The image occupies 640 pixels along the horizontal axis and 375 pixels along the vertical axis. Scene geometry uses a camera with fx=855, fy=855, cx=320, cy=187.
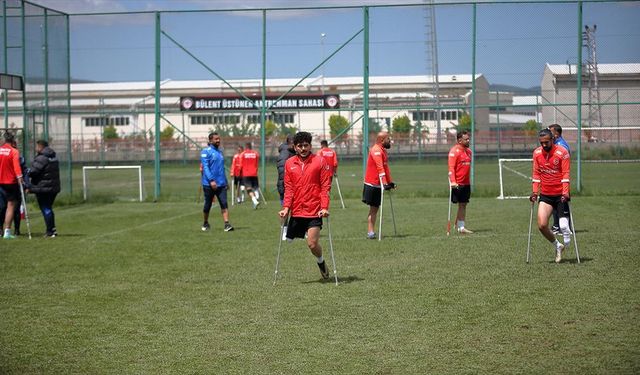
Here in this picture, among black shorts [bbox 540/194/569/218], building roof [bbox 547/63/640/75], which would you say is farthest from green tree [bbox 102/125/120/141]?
black shorts [bbox 540/194/569/218]

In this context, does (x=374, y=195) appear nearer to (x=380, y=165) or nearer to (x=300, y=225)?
(x=380, y=165)

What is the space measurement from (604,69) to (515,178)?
456 centimetres

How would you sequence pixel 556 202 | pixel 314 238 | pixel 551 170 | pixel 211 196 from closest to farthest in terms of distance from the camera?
pixel 314 238, pixel 551 170, pixel 556 202, pixel 211 196

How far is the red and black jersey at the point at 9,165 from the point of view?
59.9 feet

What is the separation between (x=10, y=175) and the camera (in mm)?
18406

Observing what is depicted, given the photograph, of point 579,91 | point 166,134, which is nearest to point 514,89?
point 579,91

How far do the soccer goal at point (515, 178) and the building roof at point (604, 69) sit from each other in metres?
3.19

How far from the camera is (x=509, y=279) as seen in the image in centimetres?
1172

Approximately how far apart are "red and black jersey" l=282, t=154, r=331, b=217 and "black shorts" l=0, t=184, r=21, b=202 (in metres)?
9.00

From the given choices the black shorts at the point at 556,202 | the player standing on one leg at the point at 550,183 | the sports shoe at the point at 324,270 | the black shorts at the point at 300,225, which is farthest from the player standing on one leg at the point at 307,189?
the black shorts at the point at 556,202

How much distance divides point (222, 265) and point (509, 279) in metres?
4.81

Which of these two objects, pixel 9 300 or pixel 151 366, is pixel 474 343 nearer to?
pixel 151 366

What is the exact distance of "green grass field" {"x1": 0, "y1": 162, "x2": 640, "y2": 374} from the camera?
7898 mm

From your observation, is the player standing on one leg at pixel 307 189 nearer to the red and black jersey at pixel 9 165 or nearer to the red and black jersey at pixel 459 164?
the red and black jersey at pixel 459 164
